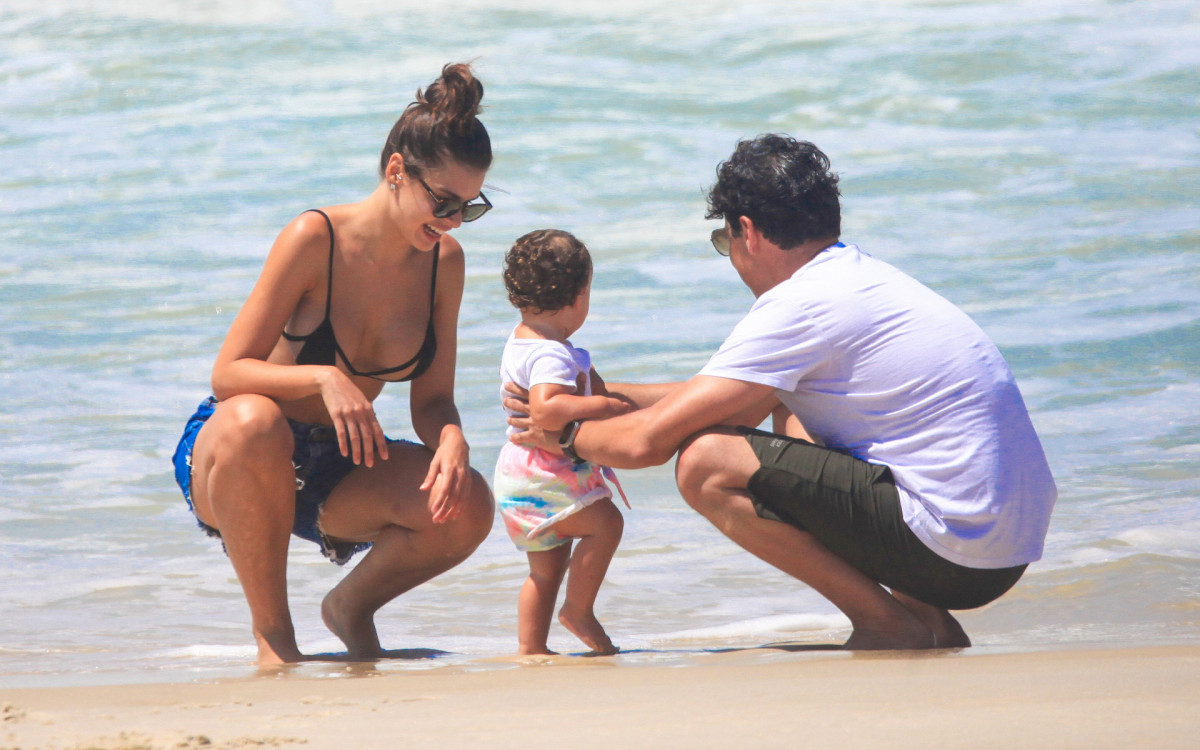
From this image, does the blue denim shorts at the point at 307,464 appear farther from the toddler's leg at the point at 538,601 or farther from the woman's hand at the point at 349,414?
the toddler's leg at the point at 538,601

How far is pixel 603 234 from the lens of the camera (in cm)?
→ 1179

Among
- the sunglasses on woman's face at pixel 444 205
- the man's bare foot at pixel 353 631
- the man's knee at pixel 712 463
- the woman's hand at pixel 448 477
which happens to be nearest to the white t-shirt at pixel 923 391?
the man's knee at pixel 712 463

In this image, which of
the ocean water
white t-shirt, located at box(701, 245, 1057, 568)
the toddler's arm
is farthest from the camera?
the ocean water

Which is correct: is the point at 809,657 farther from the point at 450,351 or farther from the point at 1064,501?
the point at 1064,501

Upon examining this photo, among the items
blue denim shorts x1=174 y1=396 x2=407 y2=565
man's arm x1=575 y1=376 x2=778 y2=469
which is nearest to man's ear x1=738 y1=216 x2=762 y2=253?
man's arm x1=575 y1=376 x2=778 y2=469

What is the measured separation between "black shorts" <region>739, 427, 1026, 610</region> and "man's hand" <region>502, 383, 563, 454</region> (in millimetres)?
546

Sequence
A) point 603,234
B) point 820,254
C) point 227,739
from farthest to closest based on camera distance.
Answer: point 603,234
point 820,254
point 227,739

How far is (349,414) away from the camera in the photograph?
3.27 meters

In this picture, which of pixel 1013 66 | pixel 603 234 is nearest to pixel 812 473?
pixel 603 234

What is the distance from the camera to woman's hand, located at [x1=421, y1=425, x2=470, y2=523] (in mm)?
3385

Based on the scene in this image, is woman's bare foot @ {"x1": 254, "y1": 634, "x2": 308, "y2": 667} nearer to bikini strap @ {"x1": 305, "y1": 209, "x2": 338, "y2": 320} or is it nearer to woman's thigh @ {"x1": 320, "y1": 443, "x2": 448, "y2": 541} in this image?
woman's thigh @ {"x1": 320, "y1": 443, "x2": 448, "y2": 541}

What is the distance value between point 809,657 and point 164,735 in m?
1.47

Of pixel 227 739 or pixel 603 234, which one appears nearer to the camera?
pixel 227 739

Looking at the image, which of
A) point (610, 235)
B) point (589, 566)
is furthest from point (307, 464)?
point (610, 235)
